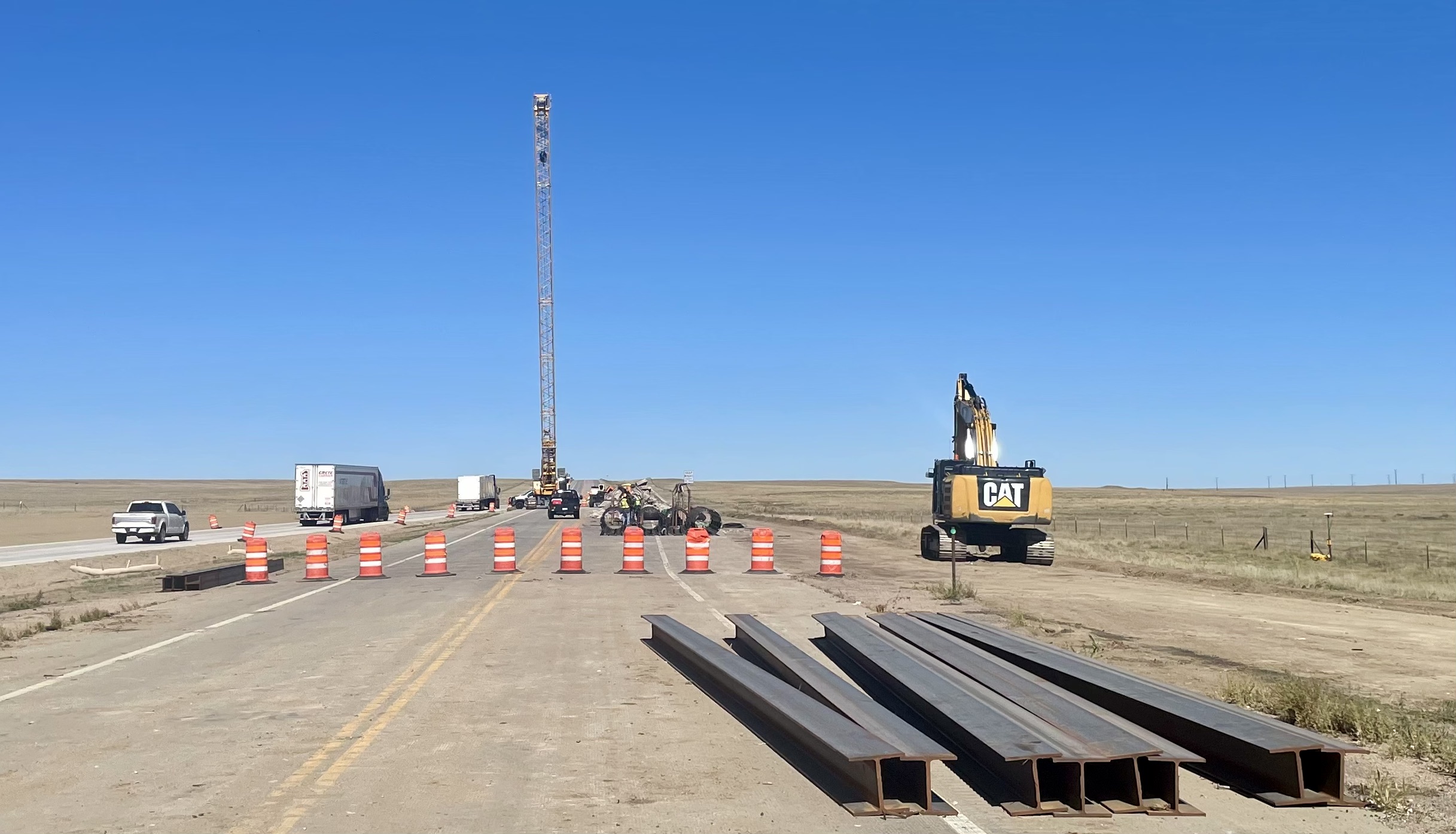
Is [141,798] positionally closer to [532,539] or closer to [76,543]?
[532,539]

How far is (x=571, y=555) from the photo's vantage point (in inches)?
1155

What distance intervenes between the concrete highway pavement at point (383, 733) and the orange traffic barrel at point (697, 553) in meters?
9.37

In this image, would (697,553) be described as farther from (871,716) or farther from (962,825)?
(962,825)

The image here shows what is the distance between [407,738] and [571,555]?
19520mm

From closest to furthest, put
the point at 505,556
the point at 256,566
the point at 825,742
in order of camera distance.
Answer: the point at 825,742
the point at 256,566
the point at 505,556

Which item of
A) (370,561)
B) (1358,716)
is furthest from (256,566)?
(1358,716)

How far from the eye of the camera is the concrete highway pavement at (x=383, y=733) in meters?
7.64

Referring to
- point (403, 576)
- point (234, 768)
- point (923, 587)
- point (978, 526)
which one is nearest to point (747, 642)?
point (234, 768)

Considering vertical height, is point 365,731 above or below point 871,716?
below

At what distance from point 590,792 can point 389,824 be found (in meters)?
1.43

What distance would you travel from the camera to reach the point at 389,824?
287 inches

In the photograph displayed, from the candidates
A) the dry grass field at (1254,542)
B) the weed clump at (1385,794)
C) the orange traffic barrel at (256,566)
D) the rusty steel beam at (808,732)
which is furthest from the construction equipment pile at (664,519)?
the weed clump at (1385,794)

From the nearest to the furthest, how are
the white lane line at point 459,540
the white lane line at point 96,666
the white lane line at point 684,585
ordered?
the white lane line at point 96,666, the white lane line at point 684,585, the white lane line at point 459,540

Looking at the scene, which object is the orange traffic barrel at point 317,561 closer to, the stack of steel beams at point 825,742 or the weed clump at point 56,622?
the weed clump at point 56,622
